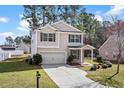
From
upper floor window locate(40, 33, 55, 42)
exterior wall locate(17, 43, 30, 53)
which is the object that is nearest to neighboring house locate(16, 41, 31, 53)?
exterior wall locate(17, 43, 30, 53)

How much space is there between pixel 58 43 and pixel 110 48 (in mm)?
4698

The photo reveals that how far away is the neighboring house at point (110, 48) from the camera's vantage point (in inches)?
683

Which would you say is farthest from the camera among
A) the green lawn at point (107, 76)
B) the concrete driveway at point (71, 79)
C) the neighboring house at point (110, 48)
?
the neighboring house at point (110, 48)

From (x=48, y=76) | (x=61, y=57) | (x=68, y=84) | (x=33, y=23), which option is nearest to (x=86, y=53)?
(x=61, y=57)

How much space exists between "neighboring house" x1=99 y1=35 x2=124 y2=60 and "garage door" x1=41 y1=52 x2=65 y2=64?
3.04 m

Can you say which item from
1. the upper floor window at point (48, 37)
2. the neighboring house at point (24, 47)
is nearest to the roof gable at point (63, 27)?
the upper floor window at point (48, 37)

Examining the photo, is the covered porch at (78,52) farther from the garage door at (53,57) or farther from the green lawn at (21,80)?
the green lawn at (21,80)

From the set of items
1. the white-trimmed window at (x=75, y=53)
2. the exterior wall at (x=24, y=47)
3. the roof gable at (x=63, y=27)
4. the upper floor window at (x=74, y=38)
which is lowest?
the white-trimmed window at (x=75, y=53)

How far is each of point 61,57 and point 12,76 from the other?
623cm

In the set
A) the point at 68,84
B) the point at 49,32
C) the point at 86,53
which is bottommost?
the point at 68,84

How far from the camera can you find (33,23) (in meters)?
17.8

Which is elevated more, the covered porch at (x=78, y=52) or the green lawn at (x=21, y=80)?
the covered porch at (x=78, y=52)

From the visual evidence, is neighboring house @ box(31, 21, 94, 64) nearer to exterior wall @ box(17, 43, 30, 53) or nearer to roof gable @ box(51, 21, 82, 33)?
roof gable @ box(51, 21, 82, 33)

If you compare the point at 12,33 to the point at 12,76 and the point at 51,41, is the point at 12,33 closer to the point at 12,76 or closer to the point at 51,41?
the point at 12,76
